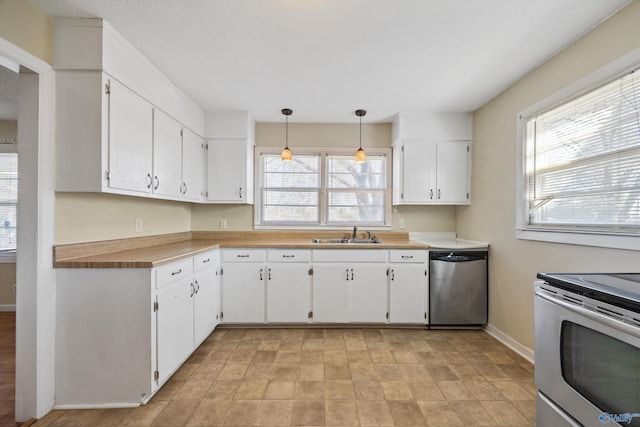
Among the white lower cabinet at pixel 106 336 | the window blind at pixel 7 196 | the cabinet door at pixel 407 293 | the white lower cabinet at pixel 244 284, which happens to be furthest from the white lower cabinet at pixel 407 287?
the window blind at pixel 7 196

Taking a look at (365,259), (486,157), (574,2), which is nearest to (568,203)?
(486,157)

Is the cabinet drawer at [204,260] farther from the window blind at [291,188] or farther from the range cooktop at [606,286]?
the range cooktop at [606,286]

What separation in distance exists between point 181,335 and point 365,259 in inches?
71.0

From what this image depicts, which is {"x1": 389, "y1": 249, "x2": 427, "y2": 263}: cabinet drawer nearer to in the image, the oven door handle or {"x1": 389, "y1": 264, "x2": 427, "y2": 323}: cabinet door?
{"x1": 389, "y1": 264, "x2": 427, "y2": 323}: cabinet door

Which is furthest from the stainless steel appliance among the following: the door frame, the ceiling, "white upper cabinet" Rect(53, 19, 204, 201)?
the door frame

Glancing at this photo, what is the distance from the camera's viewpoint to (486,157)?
2.97 metres

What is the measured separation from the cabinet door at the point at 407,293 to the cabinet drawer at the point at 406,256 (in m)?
0.05

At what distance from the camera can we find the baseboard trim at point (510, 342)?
92.1 inches

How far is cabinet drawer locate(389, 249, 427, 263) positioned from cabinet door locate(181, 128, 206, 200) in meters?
2.22

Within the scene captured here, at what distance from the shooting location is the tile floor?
1680 mm

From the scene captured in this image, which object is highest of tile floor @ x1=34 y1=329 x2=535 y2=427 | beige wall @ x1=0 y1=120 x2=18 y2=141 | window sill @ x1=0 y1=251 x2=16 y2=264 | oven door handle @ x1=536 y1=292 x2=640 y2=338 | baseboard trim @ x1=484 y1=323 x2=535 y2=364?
beige wall @ x1=0 y1=120 x2=18 y2=141

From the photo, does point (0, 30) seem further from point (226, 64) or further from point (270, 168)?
point (270, 168)

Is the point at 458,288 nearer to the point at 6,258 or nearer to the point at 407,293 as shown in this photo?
the point at 407,293

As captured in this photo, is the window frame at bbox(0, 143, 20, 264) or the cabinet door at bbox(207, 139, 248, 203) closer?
the cabinet door at bbox(207, 139, 248, 203)
